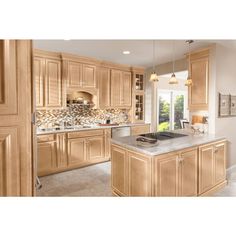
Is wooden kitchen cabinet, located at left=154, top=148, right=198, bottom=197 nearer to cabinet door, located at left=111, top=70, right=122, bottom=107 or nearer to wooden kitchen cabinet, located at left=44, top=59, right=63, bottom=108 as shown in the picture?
wooden kitchen cabinet, located at left=44, top=59, right=63, bottom=108

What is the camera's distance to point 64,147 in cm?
378

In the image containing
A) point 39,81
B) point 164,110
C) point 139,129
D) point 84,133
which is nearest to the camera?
point 39,81

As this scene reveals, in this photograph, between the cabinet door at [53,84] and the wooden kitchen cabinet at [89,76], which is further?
the wooden kitchen cabinet at [89,76]

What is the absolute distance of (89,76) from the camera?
438 cm

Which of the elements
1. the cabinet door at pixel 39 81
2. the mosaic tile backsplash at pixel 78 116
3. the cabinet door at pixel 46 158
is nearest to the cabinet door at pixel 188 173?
the cabinet door at pixel 46 158

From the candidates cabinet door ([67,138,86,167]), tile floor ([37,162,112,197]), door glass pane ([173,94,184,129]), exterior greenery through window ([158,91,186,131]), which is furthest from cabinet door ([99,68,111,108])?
door glass pane ([173,94,184,129])

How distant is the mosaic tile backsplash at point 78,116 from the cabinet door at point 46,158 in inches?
30.0

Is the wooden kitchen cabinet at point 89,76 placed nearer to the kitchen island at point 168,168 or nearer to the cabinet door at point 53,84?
the cabinet door at point 53,84

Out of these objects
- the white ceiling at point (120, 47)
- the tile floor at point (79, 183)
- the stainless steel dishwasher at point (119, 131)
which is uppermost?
the white ceiling at point (120, 47)

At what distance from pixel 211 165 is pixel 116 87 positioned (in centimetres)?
309

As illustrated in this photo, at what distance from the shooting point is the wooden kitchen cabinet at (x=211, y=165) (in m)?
2.57

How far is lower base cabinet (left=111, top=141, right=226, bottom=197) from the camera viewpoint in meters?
2.05

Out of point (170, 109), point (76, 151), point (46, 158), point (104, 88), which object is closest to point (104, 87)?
point (104, 88)

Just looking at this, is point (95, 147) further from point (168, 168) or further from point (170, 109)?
point (170, 109)
